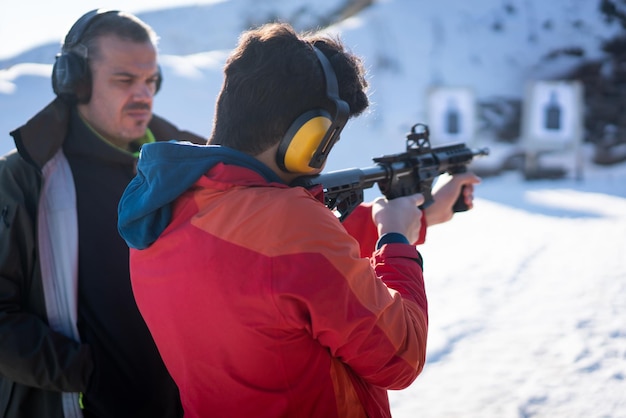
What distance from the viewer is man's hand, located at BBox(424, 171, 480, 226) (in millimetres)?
1739

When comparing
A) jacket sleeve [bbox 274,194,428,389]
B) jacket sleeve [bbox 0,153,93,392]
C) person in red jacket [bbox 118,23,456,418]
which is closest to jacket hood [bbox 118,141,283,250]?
person in red jacket [bbox 118,23,456,418]

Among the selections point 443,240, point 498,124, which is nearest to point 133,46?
point 443,240

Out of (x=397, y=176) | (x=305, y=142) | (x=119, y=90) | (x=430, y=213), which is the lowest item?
(x=430, y=213)

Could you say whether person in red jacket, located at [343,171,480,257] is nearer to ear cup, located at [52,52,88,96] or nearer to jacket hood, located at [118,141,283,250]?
jacket hood, located at [118,141,283,250]

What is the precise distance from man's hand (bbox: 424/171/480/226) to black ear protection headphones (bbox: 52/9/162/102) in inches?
38.7

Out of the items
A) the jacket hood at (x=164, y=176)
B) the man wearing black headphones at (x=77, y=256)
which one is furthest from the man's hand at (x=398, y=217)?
the man wearing black headphones at (x=77, y=256)

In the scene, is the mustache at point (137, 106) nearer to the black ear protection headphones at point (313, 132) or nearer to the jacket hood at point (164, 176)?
the jacket hood at point (164, 176)

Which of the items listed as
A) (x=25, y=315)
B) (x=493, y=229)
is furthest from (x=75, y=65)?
(x=493, y=229)

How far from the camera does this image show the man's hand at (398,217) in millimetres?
1210

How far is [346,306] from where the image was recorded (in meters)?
0.85

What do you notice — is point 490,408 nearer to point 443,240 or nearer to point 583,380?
point 583,380

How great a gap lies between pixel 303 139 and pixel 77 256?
0.73 m

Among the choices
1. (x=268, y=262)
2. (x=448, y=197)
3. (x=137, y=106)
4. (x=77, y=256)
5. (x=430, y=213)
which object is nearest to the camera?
(x=268, y=262)

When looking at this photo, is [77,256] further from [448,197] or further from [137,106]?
[448,197]
